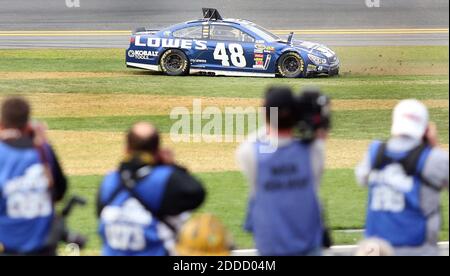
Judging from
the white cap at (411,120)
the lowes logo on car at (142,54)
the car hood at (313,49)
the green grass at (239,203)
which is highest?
the white cap at (411,120)

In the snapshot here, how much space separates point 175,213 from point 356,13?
2927 cm

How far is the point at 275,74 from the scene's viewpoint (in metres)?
24.3

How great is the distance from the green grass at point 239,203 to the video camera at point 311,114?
3579 mm

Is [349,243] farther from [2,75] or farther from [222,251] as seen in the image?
[2,75]

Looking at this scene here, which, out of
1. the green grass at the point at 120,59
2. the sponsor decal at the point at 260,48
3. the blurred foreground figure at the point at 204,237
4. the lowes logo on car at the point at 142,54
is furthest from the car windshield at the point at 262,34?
the blurred foreground figure at the point at 204,237

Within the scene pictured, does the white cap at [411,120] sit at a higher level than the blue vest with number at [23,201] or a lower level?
higher

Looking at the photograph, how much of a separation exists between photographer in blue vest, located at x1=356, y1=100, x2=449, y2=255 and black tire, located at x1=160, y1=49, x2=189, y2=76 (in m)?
17.4

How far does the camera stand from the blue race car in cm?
2420

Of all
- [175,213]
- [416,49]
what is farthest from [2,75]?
[175,213]

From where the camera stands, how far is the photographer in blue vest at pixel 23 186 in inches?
299

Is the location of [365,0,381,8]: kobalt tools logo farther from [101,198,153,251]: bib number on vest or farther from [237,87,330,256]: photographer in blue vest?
[101,198,153,251]: bib number on vest

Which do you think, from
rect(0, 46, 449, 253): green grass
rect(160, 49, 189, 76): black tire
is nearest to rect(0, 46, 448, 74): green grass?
rect(0, 46, 449, 253): green grass

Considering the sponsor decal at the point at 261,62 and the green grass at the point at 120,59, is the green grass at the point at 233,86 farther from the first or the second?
the green grass at the point at 120,59

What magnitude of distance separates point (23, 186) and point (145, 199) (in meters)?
1.00
